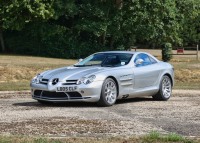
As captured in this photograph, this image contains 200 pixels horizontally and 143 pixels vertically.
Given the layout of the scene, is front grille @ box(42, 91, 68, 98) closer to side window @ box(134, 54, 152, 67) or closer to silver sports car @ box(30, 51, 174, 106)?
silver sports car @ box(30, 51, 174, 106)

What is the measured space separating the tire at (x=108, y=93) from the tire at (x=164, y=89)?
204 cm

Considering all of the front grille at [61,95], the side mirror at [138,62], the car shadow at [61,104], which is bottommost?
the car shadow at [61,104]

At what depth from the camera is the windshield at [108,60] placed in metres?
13.2

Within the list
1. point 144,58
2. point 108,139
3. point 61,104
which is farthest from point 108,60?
point 108,139

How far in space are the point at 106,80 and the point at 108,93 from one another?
1.05ft

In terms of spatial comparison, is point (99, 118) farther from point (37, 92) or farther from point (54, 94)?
point (37, 92)

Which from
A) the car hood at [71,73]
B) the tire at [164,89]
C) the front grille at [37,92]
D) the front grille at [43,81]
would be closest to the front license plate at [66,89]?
the car hood at [71,73]

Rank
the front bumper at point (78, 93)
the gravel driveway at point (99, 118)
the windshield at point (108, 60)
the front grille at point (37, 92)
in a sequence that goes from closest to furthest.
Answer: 1. the gravel driveway at point (99, 118)
2. the front bumper at point (78, 93)
3. the front grille at point (37, 92)
4. the windshield at point (108, 60)

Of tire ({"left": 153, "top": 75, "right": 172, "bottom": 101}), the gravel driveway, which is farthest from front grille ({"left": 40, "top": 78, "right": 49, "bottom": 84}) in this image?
tire ({"left": 153, "top": 75, "right": 172, "bottom": 101})

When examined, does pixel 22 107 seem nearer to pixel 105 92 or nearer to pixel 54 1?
pixel 105 92

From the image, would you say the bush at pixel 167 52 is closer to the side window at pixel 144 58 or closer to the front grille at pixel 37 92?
the side window at pixel 144 58

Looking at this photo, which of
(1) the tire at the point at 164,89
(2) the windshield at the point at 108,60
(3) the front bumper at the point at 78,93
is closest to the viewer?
(3) the front bumper at the point at 78,93

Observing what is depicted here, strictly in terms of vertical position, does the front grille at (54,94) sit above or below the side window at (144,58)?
below

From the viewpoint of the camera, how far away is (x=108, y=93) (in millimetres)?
12234
